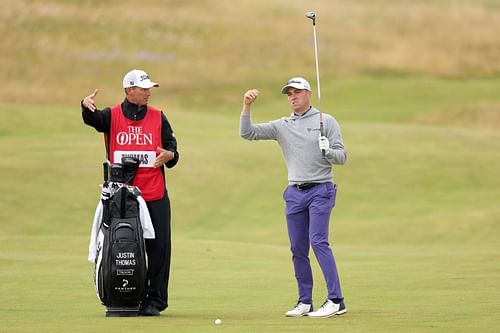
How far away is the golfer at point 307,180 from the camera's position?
10648 mm

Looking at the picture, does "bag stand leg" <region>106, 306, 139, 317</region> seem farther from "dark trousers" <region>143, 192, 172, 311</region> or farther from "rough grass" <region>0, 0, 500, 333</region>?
"rough grass" <region>0, 0, 500, 333</region>

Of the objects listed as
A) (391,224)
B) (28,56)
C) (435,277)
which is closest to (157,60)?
(28,56)

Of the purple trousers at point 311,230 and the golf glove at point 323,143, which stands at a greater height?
the golf glove at point 323,143

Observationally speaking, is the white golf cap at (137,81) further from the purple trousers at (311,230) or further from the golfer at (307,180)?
the purple trousers at (311,230)

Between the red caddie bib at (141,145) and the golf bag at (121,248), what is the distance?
0.38 feet

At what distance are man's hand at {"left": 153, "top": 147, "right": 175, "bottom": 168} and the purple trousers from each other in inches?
43.4

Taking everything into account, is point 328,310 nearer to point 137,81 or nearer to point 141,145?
point 141,145

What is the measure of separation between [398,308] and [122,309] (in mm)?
2505

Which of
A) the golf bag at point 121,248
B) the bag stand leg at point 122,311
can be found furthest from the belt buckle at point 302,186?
the bag stand leg at point 122,311

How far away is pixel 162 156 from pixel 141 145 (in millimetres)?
260

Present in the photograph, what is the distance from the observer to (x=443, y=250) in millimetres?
19781

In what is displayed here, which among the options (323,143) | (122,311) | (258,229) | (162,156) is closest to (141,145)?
(162,156)

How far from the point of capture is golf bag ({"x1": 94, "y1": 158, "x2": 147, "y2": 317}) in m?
10.5

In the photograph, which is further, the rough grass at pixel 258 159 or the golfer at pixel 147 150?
the rough grass at pixel 258 159
